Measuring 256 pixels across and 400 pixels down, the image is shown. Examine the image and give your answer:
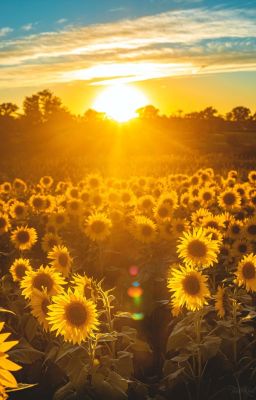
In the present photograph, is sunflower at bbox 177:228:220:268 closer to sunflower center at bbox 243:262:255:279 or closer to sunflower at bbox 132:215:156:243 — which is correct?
sunflower center at bbox 243:262:255:279

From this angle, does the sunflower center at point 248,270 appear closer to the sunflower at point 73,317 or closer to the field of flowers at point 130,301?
the field of flowers at point 130,301

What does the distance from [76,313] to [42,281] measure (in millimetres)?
955

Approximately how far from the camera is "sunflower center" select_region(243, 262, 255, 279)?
4520 mm

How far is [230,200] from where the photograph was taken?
30.3 feet

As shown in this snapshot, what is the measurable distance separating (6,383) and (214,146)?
160 feet

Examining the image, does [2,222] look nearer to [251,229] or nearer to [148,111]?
[251,229]

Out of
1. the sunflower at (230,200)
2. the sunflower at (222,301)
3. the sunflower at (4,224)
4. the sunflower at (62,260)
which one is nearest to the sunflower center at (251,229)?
the sunflower at (230,200)

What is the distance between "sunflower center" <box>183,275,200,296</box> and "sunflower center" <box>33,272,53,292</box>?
1214mm

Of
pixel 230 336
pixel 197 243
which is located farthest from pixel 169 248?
pixel 230 336

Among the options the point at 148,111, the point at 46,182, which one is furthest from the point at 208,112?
the point at 46,182

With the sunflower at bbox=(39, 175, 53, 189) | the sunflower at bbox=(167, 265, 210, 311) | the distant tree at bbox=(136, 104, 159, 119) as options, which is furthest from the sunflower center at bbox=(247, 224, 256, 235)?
the distant tree at bbox=(136, 104, 159, 119)

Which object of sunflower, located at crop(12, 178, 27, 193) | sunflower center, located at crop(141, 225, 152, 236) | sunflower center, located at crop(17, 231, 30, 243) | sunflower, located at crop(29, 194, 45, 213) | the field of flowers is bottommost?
the field of flowers

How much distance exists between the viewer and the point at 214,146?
49.2m

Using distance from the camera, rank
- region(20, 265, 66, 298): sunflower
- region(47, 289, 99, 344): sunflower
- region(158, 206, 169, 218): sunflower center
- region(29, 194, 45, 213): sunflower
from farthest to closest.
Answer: region(29, 194, 45, 213): sunflower, region(158, 206, 169, 218): sunflower center, region(20, 265, 66, 298): sunflower, region(47, 289, 99, 344): sunflower
